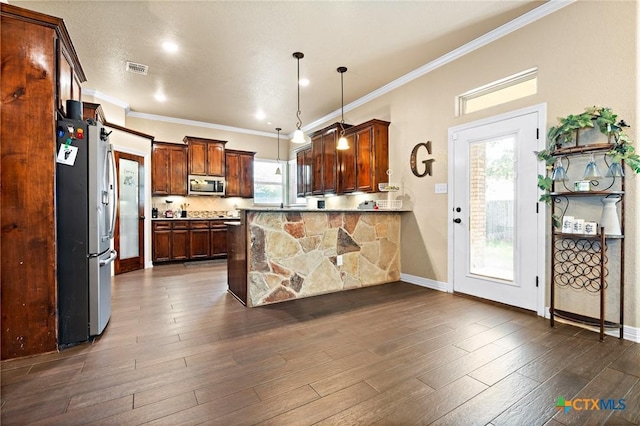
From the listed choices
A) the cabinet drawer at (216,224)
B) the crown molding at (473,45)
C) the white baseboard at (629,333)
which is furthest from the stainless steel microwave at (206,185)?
the white baseboard at (629,333)

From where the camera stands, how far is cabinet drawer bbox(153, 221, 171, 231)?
592cm

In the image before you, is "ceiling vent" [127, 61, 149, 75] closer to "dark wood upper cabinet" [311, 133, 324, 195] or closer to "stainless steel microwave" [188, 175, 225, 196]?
"stainless steel microwave" [188, 175, 225, 196]

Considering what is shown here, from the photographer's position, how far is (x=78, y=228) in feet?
7.86

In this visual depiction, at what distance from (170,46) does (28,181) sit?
2.35 m

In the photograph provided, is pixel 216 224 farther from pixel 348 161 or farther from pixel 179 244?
pixel 348 161

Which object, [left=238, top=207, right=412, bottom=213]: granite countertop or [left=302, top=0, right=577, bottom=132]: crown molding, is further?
[left=238, top=207, right=412, bottom=213]: granite countertop

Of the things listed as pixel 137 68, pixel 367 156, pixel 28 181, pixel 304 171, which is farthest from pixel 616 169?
pixel 137 68

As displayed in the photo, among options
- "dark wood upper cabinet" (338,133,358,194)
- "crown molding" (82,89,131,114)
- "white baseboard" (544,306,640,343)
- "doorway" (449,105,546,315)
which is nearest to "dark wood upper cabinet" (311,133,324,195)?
"dark wood upper cabinet" (338,133,358,194)

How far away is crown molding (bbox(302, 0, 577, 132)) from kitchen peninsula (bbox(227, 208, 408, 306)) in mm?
2026

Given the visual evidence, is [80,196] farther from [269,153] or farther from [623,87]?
[269,153]

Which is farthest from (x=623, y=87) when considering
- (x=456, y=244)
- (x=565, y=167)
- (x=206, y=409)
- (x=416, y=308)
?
(x=206, y=409)

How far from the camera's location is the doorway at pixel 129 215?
5.04 m

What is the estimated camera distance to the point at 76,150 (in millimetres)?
2373

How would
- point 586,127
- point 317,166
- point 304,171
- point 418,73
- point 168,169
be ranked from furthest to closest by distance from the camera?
1. point 304,171
2. point 168,169
3. point 317,166
4. point 418,73
5. point 586,127
